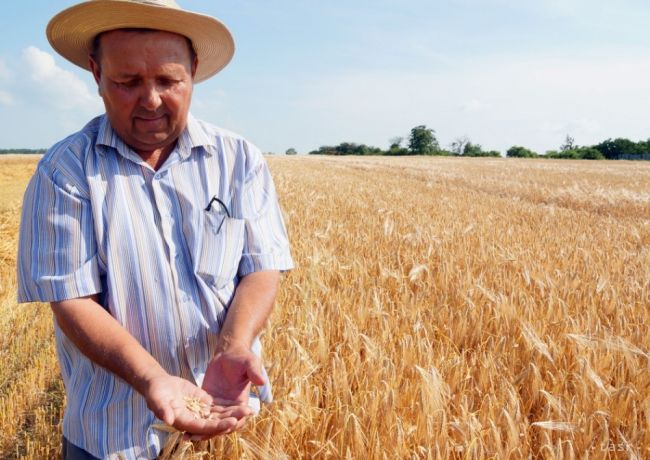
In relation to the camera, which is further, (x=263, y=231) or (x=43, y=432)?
(x=43, y=432)

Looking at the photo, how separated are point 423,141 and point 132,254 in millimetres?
97018

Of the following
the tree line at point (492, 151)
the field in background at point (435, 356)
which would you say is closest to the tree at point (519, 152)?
the tree line at point (492, 151)

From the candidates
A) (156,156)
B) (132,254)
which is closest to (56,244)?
(132,254)

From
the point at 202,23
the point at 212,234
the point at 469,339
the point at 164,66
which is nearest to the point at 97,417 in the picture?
the point at 212,234

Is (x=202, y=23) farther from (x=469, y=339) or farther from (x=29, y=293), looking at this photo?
(x=469, y=339)

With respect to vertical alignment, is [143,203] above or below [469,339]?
above

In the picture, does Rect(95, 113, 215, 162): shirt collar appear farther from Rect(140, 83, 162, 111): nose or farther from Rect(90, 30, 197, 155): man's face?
Rect(140, 83, 162, 111): nose

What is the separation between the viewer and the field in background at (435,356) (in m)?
1.57

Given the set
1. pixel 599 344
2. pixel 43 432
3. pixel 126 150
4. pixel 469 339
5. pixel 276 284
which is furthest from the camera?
pixel 469 339

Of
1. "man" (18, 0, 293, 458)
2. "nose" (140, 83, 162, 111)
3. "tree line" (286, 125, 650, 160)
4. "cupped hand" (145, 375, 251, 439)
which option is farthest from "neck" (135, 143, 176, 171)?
"tree line" (286, 125, 650, 160)

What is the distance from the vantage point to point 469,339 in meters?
2.47

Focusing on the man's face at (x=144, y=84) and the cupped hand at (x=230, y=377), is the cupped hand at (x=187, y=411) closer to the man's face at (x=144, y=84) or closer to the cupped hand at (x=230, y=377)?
the cupped hand at (x=230, y=377)

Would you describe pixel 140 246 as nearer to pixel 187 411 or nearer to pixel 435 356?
pixel 187 411

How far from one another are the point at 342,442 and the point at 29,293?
948 millimetres
